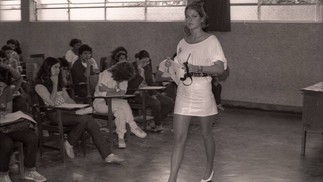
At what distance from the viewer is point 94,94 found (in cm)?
579

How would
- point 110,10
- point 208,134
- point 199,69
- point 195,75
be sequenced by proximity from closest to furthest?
1. point 199,69
2. point 195,75
3. point 208,134
4. point 110,10

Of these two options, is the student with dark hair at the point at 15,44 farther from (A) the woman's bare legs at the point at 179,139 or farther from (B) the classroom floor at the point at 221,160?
(A) the woman's bare legs at the point at 179,139

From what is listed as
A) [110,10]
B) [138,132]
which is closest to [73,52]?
[110,10]

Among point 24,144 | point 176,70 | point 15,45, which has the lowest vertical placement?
point 24,144

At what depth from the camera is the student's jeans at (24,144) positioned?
4098mm

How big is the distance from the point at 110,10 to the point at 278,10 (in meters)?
3.49

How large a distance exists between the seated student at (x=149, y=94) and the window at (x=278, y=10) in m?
2.35

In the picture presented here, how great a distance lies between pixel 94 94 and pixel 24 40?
20.2 feet

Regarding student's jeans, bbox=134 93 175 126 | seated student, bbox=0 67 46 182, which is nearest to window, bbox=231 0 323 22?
student's jeans, bbox=134 93 175 126

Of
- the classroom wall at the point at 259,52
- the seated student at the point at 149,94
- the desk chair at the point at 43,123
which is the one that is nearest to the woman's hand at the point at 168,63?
the desk chair at the point at 43,123

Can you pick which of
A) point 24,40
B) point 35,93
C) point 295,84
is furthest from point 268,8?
point 24,40

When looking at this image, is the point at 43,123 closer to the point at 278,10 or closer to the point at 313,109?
the point at 313,109

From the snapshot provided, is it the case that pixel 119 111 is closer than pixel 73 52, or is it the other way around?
pixel 119 111

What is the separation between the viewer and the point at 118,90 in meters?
5.68
